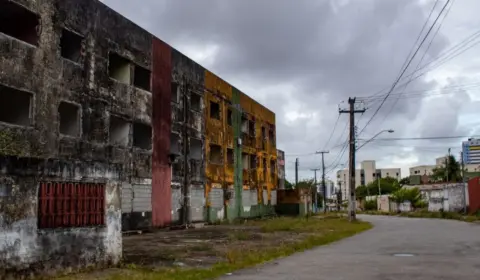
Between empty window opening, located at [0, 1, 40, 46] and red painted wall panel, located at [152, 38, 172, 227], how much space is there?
9605 mm

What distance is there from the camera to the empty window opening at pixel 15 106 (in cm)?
2003

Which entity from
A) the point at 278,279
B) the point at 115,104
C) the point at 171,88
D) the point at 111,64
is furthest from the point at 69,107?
the point at 278,279

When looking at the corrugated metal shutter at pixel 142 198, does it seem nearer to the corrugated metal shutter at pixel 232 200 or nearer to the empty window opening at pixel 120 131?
the empty window opening at pixel 120 131

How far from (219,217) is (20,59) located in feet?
69.2

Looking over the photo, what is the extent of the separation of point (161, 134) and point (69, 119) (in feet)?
24.3

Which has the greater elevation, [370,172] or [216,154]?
[370,172]

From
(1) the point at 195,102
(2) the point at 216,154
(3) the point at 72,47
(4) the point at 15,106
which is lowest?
(2) the point at 216,154

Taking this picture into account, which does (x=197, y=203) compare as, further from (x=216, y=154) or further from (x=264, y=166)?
(x=264, y=166)

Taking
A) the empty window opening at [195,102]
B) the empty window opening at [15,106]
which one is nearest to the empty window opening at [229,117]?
the empty window opening at [195,102]

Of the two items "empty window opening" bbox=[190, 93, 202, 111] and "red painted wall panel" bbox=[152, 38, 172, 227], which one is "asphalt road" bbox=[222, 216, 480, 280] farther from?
"empty window opening" bbox=[190, 93, 202, 111]

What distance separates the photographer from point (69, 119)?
23.2m

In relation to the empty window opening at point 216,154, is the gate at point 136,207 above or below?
below

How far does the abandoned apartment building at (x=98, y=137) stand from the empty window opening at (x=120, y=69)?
0.05m

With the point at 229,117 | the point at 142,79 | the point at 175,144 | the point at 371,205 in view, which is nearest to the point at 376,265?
the point at 142,79
